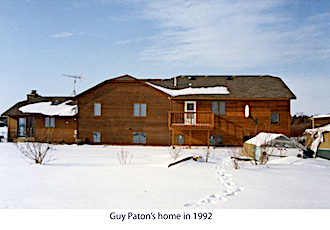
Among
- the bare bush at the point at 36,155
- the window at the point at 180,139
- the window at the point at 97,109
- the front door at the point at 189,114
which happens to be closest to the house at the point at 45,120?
the window at the point at 97,109

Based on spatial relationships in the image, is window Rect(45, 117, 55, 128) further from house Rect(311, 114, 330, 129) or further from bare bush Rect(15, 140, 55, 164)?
house Rect(311, 114, 330, 129)

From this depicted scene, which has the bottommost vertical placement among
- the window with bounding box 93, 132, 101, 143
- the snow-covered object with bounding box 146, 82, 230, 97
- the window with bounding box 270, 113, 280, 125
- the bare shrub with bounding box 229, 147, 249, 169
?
the bare shrub with bounding box 229, 147, 249, 169

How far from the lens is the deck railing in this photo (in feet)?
61.6

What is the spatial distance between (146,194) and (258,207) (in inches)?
99.3

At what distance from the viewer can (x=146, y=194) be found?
5.71m

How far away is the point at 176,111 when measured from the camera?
18.9 m

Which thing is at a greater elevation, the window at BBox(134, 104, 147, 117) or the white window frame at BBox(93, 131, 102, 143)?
the window at BBox(134, 104, 147, 117)

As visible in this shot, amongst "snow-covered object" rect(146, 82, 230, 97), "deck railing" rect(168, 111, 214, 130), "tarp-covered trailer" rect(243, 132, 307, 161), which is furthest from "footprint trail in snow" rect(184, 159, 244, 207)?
"snow-covered object" rect(146, 82, 230, 97)

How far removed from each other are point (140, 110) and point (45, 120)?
9.60m

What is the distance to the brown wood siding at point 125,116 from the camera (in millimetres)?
20047

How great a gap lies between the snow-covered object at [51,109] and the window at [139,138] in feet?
20.7

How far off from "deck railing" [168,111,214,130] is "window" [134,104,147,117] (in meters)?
2.46

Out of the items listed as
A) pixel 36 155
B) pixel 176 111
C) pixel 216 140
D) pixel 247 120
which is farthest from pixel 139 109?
pixel 36 155

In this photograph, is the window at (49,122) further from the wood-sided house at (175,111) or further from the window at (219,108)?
the window at (219,108)
